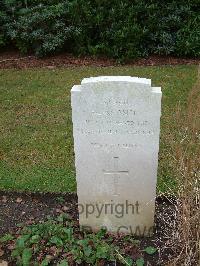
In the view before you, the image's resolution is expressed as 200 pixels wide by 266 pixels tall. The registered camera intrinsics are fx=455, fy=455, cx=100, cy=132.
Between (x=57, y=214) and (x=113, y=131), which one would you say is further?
(x=57, y=214)

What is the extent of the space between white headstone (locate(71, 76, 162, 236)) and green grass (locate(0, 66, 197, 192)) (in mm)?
787

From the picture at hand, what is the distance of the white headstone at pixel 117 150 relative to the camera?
11.3 feet

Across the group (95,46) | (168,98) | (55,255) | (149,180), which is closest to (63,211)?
(55,255)

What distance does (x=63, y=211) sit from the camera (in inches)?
173

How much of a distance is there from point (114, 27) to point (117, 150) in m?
5.08

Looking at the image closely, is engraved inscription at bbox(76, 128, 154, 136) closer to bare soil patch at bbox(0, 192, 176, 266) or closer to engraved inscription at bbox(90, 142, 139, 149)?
engraved inscription at bbox(90, 142, 139, 149)

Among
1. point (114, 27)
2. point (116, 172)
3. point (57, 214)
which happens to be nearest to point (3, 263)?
point (57, 214)

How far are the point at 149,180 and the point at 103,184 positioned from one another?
389 mm

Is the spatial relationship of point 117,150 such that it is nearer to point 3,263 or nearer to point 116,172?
point 116,172

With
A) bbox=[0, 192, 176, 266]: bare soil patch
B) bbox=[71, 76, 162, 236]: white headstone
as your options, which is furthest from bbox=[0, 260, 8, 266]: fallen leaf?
bbox=[71, 76, 162, 236]: white headstone

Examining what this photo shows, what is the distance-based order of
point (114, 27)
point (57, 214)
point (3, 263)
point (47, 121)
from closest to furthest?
point (3, 263), point (57, 214), point (47, 121), point (114, 27)

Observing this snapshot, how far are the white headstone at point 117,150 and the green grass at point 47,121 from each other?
2.58 feet

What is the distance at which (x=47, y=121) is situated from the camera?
6.27m

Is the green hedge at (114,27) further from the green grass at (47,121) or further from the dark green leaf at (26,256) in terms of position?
the dark green leaf at (26,256)
